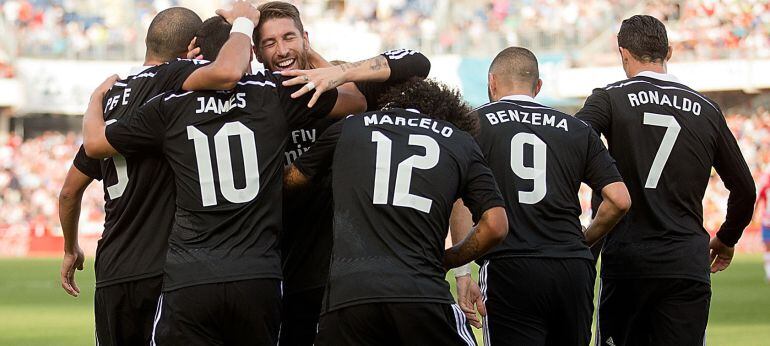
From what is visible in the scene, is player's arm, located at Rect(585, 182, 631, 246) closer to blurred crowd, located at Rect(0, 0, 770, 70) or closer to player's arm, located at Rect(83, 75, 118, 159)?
player's arm, located at Rect(83, 75, 118, 159)

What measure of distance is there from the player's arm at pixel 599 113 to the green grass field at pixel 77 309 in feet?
18.3

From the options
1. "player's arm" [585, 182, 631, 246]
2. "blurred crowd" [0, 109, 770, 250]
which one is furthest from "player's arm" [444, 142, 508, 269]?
"blurred crowd" [0, 109, 770, 250]

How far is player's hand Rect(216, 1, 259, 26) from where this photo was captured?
234 inches

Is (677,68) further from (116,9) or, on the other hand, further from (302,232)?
(302,232)

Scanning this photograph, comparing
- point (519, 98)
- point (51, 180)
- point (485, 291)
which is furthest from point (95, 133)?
point (51, 180)

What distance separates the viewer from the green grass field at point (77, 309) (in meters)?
12.6

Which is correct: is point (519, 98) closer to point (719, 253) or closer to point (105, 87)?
point (719, 253)

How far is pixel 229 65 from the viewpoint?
5477mm

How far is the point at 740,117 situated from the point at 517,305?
28.6 meters

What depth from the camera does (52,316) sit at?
15.5 metres

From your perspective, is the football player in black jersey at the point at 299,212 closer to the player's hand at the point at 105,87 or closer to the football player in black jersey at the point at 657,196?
the player's hand at the point at 105,87

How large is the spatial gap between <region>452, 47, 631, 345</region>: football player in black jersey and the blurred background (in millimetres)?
24320

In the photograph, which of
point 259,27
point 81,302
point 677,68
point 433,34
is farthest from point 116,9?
point 259,27

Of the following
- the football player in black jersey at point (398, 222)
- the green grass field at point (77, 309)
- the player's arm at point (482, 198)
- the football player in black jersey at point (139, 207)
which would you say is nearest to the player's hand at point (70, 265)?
the football player in black jersey at point (139, 207)
